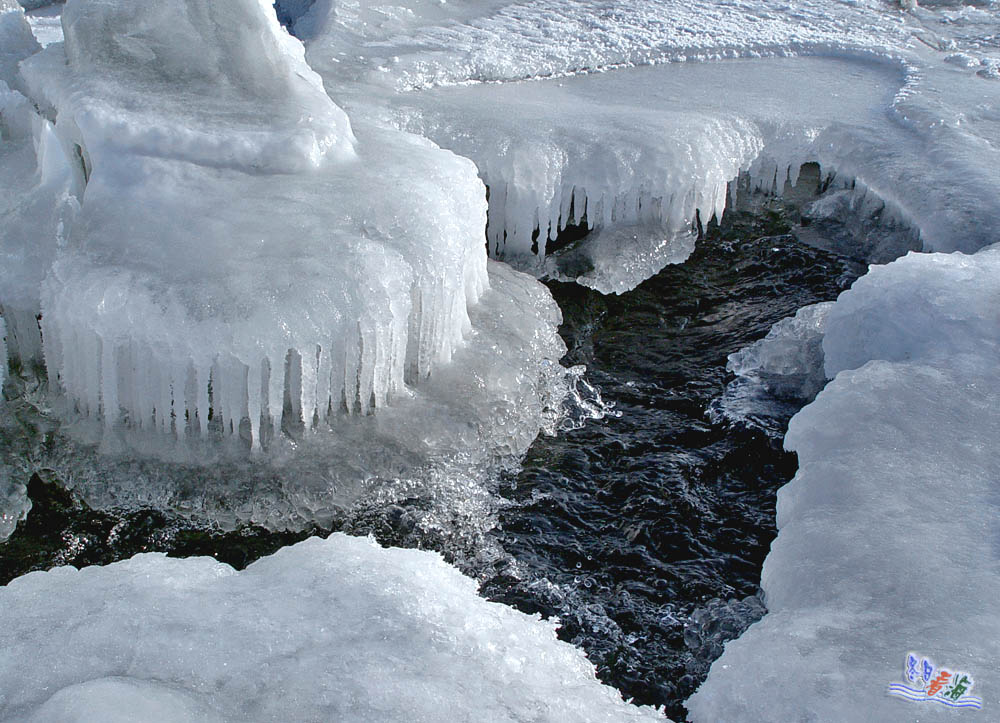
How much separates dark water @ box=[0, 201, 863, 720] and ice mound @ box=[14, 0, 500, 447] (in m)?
0.49

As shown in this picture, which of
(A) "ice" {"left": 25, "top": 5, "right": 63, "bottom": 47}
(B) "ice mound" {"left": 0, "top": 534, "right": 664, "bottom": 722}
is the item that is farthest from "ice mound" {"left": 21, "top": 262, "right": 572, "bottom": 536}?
(A) "ice" {"left": 25, "top": 5, "right": 63, "bottom": 47}

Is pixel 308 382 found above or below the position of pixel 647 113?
below

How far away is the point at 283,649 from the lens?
2.56 m

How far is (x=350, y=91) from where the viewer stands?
247 inches

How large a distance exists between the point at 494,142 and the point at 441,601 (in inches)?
139

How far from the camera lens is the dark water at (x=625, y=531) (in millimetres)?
3570

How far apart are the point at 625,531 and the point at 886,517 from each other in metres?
1.06

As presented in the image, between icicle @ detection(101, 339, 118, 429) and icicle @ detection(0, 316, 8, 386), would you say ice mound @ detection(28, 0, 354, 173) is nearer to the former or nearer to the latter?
icicle @ detection(0, 316, 8, 386)

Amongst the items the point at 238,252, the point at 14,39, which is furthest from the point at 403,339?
the point at 14,39

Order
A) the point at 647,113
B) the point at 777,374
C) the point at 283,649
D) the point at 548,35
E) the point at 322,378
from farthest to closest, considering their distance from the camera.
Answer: the point at 548,35
the point at 647,113
the point at 777,374
the point at 322,378
the point at 283,649

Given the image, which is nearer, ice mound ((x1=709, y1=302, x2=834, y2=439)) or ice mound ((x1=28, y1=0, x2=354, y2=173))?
ice mound ((x1=28, y1=0, x2=354, y2=173))

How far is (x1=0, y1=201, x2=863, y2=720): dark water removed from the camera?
3570 millimetres

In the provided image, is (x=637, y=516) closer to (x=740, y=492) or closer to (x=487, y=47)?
(x=740, y=492)

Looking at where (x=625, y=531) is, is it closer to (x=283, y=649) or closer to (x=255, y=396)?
(x=255, y=396)
